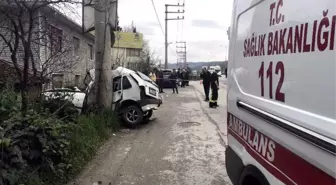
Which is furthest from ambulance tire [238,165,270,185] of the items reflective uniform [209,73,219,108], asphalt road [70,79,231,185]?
reflective uniform [209,73,219,108]

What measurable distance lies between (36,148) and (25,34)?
9.44 feet

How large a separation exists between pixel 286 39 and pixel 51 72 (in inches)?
264

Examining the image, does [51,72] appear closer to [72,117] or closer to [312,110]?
[72,117]

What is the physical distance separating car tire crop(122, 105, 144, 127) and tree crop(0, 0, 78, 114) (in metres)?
3.12

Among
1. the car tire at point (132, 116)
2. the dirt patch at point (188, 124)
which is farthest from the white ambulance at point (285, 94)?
the dirt patch at point (188, 124)

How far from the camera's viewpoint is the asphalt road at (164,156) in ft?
19.7

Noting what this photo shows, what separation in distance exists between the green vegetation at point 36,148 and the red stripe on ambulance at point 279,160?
2734 mm

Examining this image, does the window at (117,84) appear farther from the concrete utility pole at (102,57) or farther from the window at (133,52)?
the window at (133,52)

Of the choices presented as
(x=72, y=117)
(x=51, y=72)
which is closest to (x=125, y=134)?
(x=72, y=117)

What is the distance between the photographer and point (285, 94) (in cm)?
239

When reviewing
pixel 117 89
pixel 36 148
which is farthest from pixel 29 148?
pixel 117 89

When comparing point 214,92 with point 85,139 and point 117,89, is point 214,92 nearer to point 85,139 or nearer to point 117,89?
point 117,89

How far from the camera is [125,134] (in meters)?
9.98

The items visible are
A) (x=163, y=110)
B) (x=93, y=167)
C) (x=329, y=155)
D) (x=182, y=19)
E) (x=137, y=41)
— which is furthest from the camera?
(x=137, y=41)
